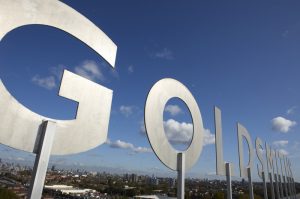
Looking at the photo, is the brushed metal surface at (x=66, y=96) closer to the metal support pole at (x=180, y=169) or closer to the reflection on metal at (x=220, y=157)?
the metal support pole at (x=180, y=169)

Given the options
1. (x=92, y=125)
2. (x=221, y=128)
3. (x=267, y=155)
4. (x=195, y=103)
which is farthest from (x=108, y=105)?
(x=267, y=155)

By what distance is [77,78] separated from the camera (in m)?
4.24

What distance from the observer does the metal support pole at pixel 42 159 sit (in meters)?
3.45

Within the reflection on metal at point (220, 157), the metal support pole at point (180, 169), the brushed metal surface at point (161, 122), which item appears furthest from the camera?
the reflection on metal at point (220, 157)

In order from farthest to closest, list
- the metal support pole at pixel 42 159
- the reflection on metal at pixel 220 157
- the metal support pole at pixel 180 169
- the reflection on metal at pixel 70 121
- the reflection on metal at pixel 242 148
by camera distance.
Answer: the reflection on metal at pixel 242 148 → the reflection on metal at pixel 220 157 → the metal support pole at pixel 180 169 → the metal support pole at pixel 42 159 → the reflection on metal at pixel 70 121

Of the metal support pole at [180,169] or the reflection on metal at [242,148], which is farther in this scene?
the reflection on metal at [242,148]

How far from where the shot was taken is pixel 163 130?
215 inches

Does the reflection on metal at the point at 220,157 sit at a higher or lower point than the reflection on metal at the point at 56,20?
lower

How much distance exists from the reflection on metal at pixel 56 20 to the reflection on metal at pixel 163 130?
4.25 feet

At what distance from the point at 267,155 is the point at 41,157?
17.6m

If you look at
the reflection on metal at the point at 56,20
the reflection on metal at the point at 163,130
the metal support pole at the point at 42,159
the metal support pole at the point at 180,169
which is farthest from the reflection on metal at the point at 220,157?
the metal support pole at the point at 42,159

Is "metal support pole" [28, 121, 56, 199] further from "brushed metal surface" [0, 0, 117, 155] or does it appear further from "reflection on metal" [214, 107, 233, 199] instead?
"reflection on metal" [214, 107, 233, 199]

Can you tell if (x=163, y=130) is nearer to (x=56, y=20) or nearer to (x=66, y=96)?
(x=66, y=96)

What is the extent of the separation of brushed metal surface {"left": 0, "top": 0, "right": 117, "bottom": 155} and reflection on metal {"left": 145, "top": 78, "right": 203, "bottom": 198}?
101cm
